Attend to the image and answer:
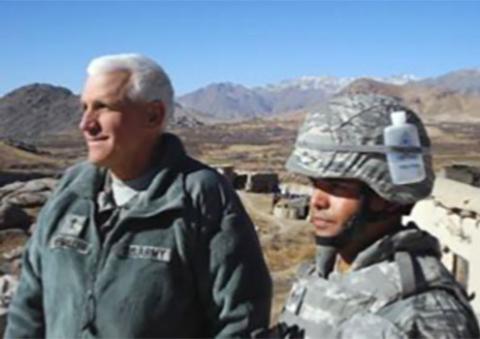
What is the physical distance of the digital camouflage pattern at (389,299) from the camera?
2170 millimetres

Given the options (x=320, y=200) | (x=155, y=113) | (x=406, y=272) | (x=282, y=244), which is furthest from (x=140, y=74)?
(x=282, y=244)

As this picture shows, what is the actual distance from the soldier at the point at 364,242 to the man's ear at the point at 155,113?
0.58 m

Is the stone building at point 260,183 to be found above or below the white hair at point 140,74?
below

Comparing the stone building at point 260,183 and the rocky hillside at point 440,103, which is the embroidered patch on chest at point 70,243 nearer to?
the stone building at point 260,183

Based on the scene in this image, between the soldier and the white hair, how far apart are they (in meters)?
0.60

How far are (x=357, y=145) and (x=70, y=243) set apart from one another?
1113 millimetres

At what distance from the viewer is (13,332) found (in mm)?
3383

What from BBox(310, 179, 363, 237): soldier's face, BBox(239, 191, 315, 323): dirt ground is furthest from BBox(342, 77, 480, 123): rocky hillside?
BBox(310, 179, 363, 237): soldier's face

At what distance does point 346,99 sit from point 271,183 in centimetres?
3589

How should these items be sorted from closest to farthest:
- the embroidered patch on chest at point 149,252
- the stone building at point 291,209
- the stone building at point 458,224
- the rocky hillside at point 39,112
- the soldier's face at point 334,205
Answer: the soldier's face at point 334,205 → the embroidered patch on chest at point 149,252 → the stone building at point 458,224 → the stone building at point 291,209 → the rocky hillside at point 39,112

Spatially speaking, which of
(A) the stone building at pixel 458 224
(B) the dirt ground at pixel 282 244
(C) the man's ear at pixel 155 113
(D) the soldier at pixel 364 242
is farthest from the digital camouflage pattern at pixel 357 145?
(B) the dirt ground at pixel 282 244

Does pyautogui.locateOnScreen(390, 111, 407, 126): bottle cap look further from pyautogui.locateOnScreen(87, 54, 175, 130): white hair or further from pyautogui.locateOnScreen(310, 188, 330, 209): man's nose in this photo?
pyautogui.locateOnScreen(87, 54, 175, 130): white hair

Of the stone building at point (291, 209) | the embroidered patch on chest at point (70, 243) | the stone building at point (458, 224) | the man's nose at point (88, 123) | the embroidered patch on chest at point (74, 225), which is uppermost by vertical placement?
the man's nose at point (88, 123)

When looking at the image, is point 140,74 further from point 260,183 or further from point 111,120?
point 260,183
